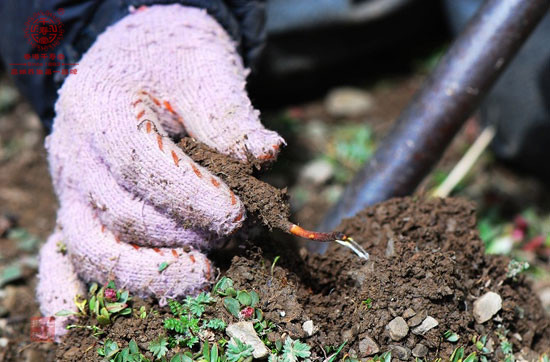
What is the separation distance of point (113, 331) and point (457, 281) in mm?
997

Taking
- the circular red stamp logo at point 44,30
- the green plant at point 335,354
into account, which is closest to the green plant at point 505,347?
the green plant at point 335,354

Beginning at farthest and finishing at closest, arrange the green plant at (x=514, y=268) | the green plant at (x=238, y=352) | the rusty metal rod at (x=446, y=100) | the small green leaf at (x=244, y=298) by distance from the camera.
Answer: the rusty metal rod at (x=446, y=100)
the green plant at (x=514, y=268)
the small green leaf at (x=244, y=298)
the green plant at (x=238, y=352)

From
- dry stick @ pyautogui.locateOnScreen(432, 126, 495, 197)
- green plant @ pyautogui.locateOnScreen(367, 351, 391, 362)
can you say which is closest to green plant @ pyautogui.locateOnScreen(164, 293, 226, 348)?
green plant @ pyautogui.locateOnScreen(367, 351, 391, 362)

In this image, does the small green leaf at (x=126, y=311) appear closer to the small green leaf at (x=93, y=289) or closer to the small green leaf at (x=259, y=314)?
the small green leaf at (x=93, y=289)

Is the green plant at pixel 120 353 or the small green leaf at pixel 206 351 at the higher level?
the small green leaf at pixel 206 351

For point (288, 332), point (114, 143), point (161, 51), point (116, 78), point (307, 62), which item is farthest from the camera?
point (307, 62)

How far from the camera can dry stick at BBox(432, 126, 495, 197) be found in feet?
8.70

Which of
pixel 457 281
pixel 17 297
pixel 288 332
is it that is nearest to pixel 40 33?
pixel 17 297

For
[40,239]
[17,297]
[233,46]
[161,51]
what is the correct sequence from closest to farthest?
[161,51] → [233,46] → [17,297] → [40,239]

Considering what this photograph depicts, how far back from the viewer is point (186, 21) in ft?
6.30

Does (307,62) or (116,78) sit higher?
(116,78)

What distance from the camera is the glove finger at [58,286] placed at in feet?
5.55

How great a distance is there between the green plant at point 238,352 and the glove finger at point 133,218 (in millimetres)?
340

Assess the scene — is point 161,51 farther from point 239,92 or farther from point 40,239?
point 40,239
